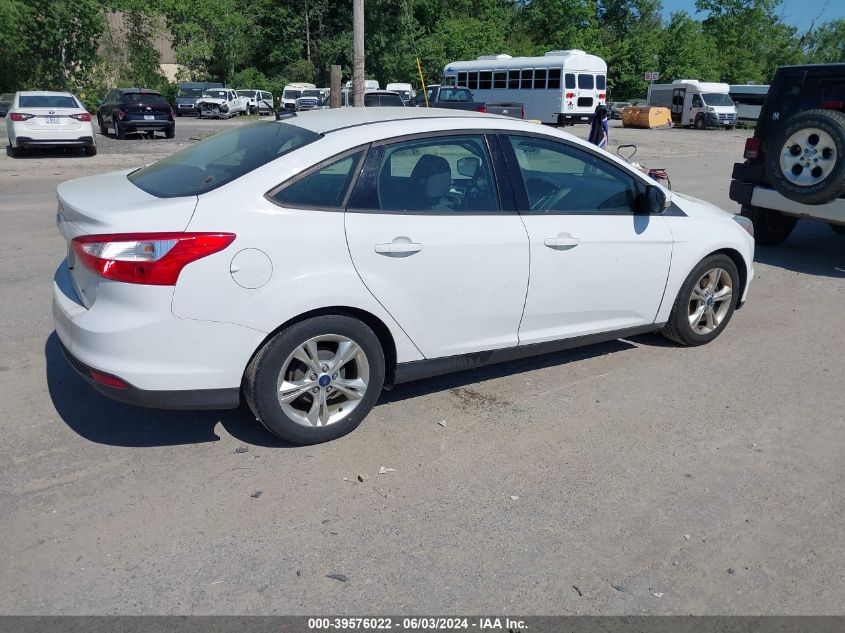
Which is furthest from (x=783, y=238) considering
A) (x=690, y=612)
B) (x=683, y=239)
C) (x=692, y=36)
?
(x=692, y=36)

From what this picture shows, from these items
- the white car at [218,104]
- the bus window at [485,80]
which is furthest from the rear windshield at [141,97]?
the bus window at [485,80]

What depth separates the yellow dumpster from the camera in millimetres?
39906

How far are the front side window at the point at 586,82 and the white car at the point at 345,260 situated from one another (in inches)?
1213

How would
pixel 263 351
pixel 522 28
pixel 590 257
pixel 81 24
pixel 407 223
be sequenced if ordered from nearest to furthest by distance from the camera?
1. pixel 263 351
2. pixel 407 223
3. pixel 590 257
4. pixel 81 24
5. pixel 522 28

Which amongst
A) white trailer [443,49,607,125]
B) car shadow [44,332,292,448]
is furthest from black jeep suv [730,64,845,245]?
white trailer [443,49,607,125]

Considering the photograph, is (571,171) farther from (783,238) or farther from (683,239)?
(783,238)

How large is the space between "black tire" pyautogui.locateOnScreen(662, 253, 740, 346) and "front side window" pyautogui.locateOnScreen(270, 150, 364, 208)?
8.68 ft

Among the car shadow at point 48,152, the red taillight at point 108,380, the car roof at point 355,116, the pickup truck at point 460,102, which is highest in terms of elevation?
the car roof at point 355,116

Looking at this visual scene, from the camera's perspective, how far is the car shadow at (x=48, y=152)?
731 inches

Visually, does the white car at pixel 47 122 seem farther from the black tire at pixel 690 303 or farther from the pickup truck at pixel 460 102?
the black tire at pixel 690 303

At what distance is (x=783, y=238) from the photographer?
946 centimetres

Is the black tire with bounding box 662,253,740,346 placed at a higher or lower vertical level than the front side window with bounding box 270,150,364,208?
lower

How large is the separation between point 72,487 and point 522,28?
65.4 metres

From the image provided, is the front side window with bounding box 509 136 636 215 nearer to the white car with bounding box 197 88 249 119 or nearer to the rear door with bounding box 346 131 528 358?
the rear door with bounding box 346 131 528 358
